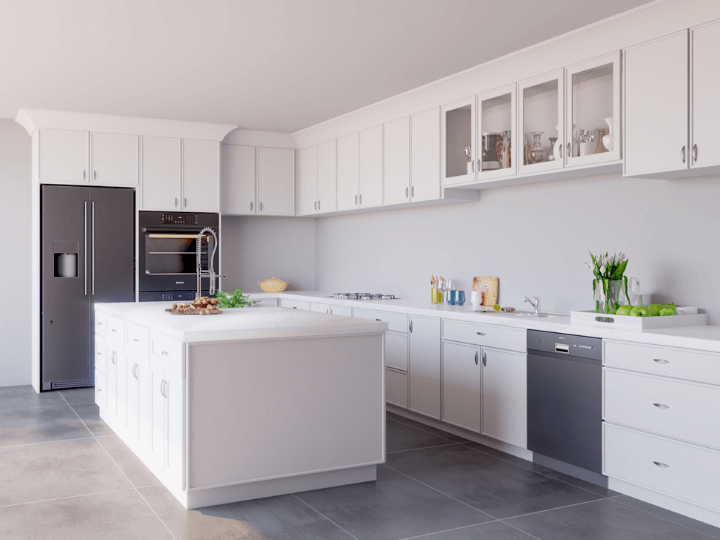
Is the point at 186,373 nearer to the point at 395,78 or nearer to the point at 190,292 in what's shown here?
the point at 395,78

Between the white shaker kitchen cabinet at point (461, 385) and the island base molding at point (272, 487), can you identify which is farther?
the white shaker kitchen cabinet at point (461, 385)

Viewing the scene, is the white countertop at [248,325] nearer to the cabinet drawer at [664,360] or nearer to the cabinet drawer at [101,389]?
the cabinet drawer at [101,389]

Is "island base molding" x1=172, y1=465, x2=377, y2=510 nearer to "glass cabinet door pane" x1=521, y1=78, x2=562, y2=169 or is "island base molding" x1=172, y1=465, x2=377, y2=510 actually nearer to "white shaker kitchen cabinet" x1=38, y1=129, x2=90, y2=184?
"glass cabinet door pane" x1=521, y1=78, x2=562, y2=169

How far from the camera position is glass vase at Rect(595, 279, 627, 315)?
368 centimetres

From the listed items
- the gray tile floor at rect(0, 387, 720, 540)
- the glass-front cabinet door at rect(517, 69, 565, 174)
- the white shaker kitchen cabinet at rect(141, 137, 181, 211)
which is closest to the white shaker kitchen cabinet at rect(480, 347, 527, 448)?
the gray tile floor at rect(0, 387, 720, 540)

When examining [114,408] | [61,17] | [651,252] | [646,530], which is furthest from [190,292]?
[646,530]

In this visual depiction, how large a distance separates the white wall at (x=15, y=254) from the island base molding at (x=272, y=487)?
376 cm

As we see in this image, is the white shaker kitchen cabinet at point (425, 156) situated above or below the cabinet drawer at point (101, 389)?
above

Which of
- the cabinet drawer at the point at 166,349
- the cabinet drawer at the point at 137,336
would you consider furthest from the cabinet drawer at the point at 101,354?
the cabinet drawer at the point at 166,349

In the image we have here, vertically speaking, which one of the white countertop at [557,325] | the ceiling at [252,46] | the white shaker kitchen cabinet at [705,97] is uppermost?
the ceiling at [252,46]

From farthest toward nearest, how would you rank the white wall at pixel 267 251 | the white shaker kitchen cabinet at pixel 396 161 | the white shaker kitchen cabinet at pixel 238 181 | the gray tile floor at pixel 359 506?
the white wall at pixel 267 251 < the white shaker kitchen cabinet at pixel 238 181 < the white shaker kitchen cabinet at pixel 396 161 < the gray tile floor at pixel 359 506

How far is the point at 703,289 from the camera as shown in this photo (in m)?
3.61

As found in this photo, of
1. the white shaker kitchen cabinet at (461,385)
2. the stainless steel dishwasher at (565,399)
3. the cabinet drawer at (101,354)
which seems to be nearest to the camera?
the stainless steel dishwasher at (565,399)

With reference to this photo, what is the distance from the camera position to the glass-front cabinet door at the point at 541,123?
12.9 feet
